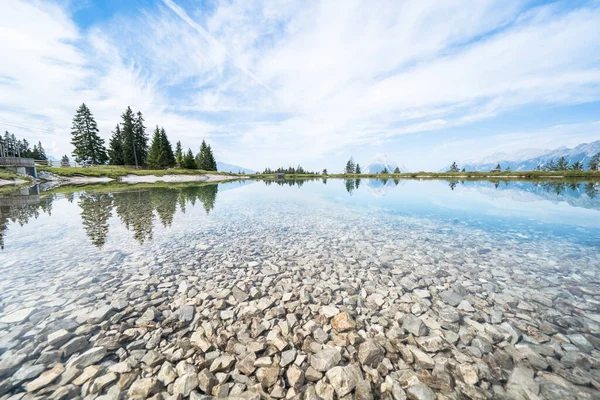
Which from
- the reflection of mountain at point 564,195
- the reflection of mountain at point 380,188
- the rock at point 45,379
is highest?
the reflection of mountain at point 380,188

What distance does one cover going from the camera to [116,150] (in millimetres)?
74875

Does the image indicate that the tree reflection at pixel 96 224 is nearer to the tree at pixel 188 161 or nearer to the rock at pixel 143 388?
the rock at pixel 143 388

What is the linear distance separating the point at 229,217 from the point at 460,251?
41.3ft

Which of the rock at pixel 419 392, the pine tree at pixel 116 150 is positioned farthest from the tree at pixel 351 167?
the rock at pixel 419 392

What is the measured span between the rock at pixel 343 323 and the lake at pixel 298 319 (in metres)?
0.03

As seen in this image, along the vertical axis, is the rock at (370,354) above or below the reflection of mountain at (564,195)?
below

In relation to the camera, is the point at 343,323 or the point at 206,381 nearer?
the point at 206,381

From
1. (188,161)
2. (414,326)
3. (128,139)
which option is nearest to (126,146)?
(128,139)

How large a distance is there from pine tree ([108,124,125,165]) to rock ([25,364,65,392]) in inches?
3686

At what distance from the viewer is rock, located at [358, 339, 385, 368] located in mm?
3387

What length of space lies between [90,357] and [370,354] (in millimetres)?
4416

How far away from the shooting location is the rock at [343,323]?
13.5 ft

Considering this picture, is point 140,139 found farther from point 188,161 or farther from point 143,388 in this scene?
point 143,388

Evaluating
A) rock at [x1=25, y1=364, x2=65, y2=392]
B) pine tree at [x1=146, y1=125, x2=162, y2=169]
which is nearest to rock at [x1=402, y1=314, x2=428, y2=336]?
rock at [x1=25, y1=364, x2=65, y2=392]
